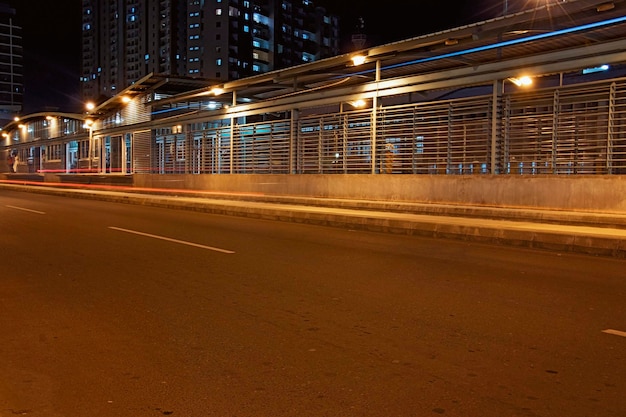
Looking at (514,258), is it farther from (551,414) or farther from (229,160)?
(229,160)

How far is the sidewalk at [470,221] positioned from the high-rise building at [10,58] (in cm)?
16292

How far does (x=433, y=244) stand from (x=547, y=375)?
278 inches

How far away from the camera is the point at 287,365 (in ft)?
14.0

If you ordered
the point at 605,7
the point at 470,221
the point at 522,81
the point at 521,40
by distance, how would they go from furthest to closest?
the point at 522,81 → the point at 521,40 → the point at 470,221 → the point at 605,7

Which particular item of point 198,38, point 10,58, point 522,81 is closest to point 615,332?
point 522,81

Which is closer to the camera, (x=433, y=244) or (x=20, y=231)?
(x=433, y=244)

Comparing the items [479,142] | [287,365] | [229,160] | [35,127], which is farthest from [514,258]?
[35,127]

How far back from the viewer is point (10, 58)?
16238cm

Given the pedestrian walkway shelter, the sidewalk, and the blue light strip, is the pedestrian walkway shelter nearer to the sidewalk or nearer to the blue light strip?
the blue light strip

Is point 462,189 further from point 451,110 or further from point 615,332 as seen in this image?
point 615,332

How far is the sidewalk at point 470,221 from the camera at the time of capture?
34.2 ft

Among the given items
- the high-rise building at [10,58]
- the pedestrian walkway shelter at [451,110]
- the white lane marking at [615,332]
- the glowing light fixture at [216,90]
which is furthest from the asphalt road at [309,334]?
the high-rise building at [10,58]

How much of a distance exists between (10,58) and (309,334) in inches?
→ 7259

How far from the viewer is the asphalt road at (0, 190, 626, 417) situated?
3.67 metres
